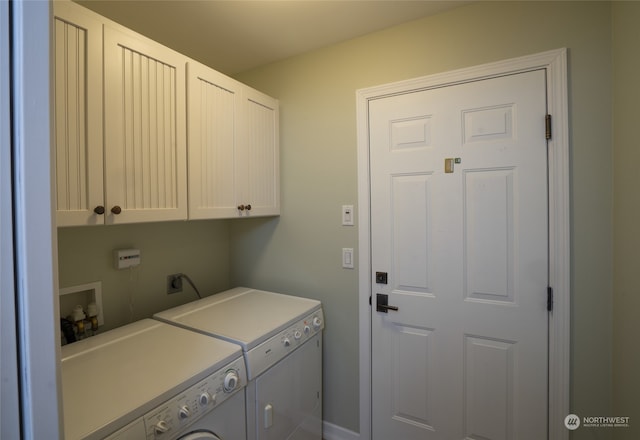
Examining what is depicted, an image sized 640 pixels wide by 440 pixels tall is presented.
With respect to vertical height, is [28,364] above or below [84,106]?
below

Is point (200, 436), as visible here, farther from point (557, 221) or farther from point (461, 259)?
point (557, 221)

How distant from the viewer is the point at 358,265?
5.77 ft

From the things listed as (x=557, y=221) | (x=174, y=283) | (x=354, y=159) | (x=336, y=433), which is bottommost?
(x=336, y=433)

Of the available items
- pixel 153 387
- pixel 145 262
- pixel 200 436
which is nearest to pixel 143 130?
pixel 145 262

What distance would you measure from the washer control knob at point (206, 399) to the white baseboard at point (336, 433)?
1148 mm

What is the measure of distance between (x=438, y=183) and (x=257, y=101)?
1201 millimetres

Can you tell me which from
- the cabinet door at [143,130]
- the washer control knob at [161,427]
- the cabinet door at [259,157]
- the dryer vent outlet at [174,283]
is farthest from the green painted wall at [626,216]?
the dryer vent outlet at [174,283]

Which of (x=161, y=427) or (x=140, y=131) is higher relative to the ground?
(x=140, y=131)

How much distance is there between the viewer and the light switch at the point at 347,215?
1.77m

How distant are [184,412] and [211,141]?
121 cm

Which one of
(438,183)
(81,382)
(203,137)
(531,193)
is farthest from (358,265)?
(81,382)

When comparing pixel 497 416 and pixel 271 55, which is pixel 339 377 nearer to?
pixel 497 416

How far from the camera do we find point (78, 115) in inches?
40.6

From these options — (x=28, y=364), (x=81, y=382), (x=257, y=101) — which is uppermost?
(x=257, y=101)
